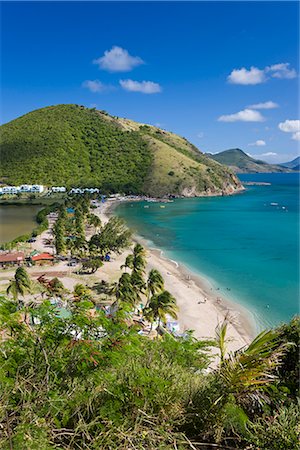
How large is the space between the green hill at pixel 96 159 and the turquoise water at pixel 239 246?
29353 mm

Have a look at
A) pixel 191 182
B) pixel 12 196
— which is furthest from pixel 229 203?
pixel 12 196

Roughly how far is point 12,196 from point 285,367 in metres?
116

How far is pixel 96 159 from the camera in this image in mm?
149875

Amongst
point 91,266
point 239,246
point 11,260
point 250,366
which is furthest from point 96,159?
point 250,366

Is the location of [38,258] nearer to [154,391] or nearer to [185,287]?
[185,287]

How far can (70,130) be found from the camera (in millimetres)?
157250

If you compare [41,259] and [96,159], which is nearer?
[41,259]

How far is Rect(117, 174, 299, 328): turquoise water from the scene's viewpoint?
1337 inches

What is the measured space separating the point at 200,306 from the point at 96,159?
128609 millimetres

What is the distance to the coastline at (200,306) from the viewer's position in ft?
84.7

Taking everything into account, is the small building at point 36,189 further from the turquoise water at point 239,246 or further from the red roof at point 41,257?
the red roof at point 41,257

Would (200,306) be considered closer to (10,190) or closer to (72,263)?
(72,263)

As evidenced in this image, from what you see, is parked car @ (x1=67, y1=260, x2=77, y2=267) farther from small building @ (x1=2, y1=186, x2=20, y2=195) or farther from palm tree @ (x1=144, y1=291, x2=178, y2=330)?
small building @ (x1=2, y1=186, x2=20, y2=195)

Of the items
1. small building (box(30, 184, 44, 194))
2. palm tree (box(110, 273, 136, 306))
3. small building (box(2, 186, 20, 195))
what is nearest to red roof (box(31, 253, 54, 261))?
palm tree (box(110, 273, 136, 306))
